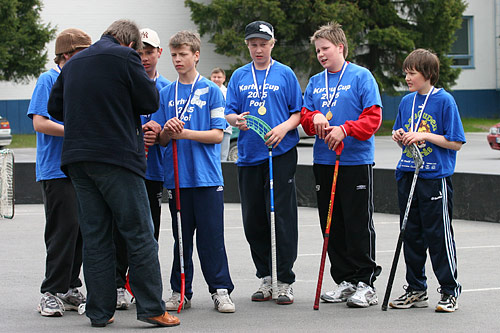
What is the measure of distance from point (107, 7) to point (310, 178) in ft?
86.4

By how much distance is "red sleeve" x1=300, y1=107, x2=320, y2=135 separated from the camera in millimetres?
6293

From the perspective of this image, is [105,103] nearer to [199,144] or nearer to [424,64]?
[199,144]

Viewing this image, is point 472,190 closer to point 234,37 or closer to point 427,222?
point 427,222

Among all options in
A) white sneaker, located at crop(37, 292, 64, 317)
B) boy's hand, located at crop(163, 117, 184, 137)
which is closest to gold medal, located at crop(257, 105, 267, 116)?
boy's hand, located at crop(163, 117, 184, 137)

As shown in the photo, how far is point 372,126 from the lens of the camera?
6086 millimetres

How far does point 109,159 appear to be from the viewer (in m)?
5.27

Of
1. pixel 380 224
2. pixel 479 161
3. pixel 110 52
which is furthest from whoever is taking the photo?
pixel 479 161

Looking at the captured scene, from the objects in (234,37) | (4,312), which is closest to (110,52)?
(4,312)

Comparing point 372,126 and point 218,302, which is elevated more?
point 372,126

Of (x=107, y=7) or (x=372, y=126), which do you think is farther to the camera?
(x=107, y=7)

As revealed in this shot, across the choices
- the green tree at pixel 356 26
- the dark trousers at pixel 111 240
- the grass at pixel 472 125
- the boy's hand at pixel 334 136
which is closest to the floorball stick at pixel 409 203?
the boy's hand at pixel 334 136

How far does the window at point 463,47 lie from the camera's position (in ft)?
134

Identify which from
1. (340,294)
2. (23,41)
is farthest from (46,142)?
(23,41)

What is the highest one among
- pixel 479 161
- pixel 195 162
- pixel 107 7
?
pixel 107 7
